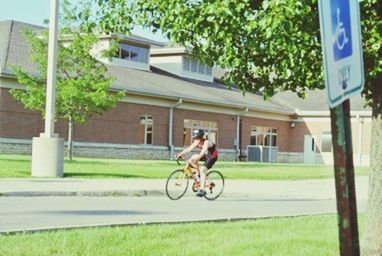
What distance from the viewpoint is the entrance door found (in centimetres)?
5303

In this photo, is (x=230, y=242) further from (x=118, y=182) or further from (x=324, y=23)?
(x=118, y=182)

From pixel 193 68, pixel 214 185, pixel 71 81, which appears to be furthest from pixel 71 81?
pixel 193 68

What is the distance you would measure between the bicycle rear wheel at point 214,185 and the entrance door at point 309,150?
1426 inches

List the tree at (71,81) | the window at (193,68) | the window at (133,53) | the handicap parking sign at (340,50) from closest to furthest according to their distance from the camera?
→ the handicap parking sign at (340,50) → the tree at (71,81) → the window at (133,53) → the window at (193,68)

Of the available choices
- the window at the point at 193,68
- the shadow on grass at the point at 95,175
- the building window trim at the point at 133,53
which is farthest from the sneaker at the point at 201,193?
the window at the point at 193,68

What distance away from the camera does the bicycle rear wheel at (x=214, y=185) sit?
17.0 m

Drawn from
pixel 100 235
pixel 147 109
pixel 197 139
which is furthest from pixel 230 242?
pixel 147 109

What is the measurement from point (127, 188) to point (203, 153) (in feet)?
7.83

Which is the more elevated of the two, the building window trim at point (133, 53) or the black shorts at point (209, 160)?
the building window trim at point (133, 53)

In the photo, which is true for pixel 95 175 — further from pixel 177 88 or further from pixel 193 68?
pixel 193 68

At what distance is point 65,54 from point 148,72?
519 inches

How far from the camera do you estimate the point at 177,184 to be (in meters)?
16.6

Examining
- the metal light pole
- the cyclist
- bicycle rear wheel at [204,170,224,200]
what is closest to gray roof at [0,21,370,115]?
the metal light pole

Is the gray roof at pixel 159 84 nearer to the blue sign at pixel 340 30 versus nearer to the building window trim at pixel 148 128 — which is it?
the building window trim at pixel 148 128
